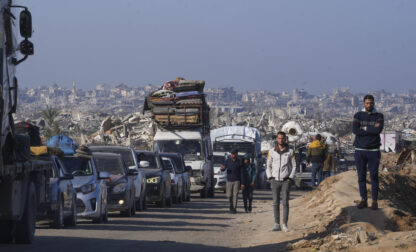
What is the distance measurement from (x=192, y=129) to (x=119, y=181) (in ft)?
48.8

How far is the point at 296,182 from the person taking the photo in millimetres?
49625

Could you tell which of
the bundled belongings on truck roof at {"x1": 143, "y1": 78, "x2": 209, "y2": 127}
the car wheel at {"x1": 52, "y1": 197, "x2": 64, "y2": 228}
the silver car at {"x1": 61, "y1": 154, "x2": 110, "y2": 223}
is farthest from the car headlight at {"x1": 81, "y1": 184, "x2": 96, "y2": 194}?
the bundled belongings on truck roof at {"x1": 143, "y1": 78, "x2": 209, "y2": 127}

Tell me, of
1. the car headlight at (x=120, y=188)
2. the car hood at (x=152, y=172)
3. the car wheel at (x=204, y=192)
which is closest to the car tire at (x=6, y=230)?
the car headlight at (x=120, y=188)

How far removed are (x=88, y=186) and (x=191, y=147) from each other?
17582mm

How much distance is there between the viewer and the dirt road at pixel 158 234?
14117mm

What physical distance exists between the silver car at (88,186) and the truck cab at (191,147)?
1590 centimetres

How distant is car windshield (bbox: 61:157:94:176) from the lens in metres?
20.5

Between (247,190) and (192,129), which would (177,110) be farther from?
(247,190)

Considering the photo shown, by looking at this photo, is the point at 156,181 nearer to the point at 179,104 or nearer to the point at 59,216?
the point at 179,104

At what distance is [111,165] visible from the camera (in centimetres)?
2338

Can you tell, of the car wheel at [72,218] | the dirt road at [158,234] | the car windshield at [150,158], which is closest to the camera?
the dirt road at [158,234]

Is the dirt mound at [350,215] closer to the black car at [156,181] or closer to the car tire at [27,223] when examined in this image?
the car tire at [27,223]

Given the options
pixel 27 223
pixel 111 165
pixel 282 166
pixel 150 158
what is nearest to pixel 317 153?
pixel 150 158

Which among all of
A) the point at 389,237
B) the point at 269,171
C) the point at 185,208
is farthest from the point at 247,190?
the point at 389,237
